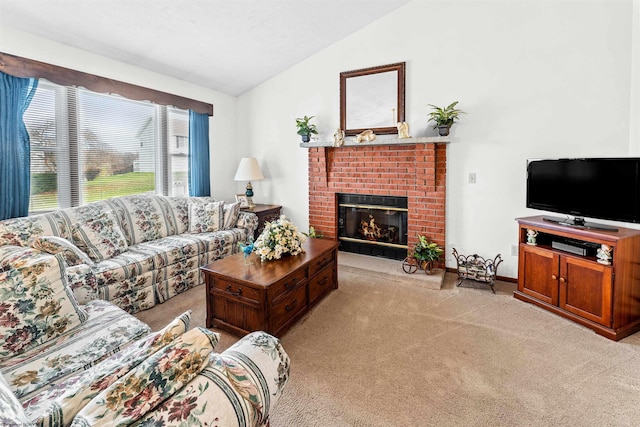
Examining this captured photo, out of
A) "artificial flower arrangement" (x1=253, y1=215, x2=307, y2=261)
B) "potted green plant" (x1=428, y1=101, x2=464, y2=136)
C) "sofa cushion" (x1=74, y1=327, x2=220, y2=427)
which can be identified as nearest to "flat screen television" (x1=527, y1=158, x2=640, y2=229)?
"potted green plant" (x1=428, y1=101, x2=464, y2=136)

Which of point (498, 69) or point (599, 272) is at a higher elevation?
point (498, 69)

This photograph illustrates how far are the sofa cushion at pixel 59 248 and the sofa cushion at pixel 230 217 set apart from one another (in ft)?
5.31

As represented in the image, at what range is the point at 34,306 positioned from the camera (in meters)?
1.51

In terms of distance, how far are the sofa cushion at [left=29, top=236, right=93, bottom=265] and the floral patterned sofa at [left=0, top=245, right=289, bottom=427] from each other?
0.53 metres

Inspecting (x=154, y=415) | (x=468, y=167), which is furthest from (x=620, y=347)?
(x=154, y=415)

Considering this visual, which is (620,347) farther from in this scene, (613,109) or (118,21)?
(118,21)

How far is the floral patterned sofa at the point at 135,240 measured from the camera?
2373 mm

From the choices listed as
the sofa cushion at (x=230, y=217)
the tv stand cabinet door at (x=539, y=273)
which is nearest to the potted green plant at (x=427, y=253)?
the tv stand cabinet door at (x=539, y=273)

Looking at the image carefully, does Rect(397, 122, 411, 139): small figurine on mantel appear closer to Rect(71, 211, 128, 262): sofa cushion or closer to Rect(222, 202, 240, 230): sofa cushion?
Rect(222, 202, 240, 230): sofa cushion

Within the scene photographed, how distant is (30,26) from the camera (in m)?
2.65

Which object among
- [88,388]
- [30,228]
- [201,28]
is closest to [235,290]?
[88,388]

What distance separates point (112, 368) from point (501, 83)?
3847mm

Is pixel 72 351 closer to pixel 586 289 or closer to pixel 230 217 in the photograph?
pixel 230 217

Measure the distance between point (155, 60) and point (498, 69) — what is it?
3788mm
